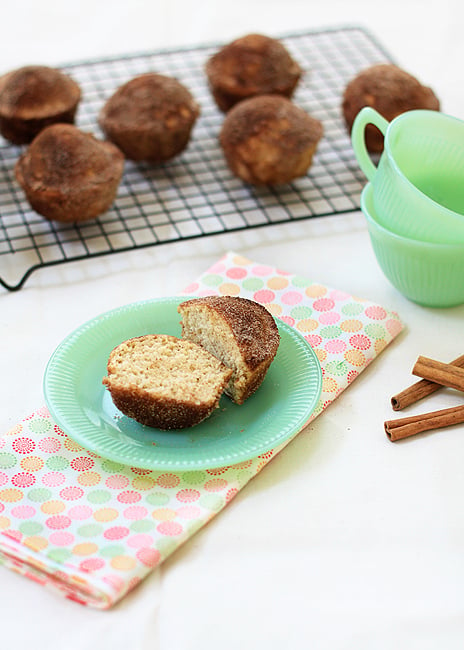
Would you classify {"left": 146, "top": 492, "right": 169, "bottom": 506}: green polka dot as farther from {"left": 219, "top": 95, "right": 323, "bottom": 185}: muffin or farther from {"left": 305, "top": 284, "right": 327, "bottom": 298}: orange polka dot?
{"left": 219, "top": 95, "right": 323, "bottom": 185}: muffin

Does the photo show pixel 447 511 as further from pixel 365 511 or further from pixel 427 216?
pixel 427 216

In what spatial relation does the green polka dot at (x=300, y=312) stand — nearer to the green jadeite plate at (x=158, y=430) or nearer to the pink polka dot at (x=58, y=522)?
the green jadeite plate at (x=158, y=430)

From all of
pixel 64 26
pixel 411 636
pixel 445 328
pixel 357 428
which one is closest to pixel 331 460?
pixel 357 428

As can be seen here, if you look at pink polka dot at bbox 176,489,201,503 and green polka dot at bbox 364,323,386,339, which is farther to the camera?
green polka dot at bbox 364,323,386,339

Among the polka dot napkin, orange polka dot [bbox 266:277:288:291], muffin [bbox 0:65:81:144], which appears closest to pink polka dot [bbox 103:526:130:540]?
the polka dot napkin

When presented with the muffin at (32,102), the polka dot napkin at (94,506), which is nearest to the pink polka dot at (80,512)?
A: the polka dot napkin at (94,506)
